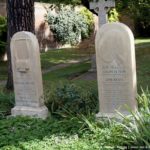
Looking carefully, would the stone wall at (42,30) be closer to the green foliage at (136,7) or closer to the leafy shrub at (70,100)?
the green foliage at (136,7)

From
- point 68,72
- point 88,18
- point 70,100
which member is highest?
point 88,18

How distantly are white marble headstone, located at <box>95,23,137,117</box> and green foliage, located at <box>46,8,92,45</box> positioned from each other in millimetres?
21400

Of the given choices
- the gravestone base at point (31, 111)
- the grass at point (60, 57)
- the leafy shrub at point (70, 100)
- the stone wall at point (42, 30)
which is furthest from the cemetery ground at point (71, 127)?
the stone wall at point (42, 30)

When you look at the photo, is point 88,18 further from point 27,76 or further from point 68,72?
point 27,76

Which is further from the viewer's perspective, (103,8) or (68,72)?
(68,72)

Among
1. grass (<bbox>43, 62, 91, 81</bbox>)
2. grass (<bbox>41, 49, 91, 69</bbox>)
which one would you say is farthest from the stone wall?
grass (<bbox>43, 62, 91, 81</bbox>)

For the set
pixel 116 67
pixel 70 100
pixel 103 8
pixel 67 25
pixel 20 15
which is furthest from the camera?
pixel 67 25

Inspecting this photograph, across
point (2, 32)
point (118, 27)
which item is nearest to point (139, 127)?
point (118, 27)

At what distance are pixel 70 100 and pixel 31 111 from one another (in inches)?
30.4

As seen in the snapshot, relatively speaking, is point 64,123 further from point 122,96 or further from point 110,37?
point 110,37

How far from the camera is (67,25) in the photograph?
2900 centimetres

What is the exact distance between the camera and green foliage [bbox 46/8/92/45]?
28453 mm

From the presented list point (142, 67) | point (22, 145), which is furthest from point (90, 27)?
point (22, 145)

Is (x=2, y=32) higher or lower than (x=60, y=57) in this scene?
higher
